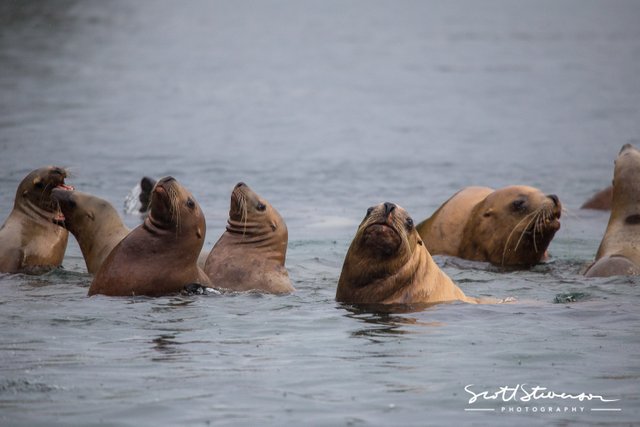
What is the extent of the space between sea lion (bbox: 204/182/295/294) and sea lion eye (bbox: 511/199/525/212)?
2.56 meters

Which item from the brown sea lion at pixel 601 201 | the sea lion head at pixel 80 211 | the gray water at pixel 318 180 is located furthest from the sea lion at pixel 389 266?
the brown sea lion at pixel 601 201

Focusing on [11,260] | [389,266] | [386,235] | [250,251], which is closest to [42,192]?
[11,260]

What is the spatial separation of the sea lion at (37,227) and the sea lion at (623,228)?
5.00 meters

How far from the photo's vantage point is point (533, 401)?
8000mm

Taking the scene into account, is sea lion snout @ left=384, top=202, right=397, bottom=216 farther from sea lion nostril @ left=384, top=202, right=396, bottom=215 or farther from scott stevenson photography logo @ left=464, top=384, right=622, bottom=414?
scott stevenson photography logo @ left=464, top=384, right=622, bottom=414

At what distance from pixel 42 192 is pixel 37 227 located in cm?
34

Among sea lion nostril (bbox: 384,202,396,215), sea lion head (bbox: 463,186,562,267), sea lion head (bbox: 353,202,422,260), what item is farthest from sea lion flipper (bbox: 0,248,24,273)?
sea lion head (bbox: 463,186,562,267)

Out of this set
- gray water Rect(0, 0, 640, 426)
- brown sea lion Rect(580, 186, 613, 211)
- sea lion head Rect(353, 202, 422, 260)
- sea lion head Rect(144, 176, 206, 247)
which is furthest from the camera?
brown sea lion Rect(580, 186, 613, 211)

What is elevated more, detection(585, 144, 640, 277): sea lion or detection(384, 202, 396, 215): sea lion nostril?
detection(384, 202, 396, 215): sea lion nostril

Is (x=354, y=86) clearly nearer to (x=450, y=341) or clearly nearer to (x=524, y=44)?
(x=524, y=44)

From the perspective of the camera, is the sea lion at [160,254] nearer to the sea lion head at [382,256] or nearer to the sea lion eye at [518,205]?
the sea lion head at [382,256]

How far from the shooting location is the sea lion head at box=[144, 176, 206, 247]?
36.1 feet

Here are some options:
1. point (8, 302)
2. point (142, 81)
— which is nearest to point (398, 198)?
point (8, 302)

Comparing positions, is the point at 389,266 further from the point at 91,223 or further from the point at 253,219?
the point at 91,223
